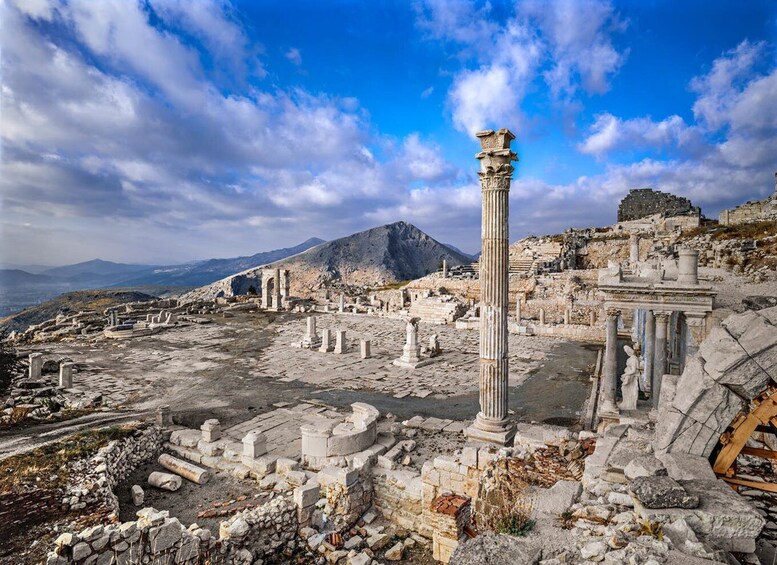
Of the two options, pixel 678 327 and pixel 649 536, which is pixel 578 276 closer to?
pixel 678 327

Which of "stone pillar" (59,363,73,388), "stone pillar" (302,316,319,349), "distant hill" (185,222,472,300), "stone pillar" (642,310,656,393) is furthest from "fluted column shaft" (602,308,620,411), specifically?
"distant hill" (185,222,472,300)

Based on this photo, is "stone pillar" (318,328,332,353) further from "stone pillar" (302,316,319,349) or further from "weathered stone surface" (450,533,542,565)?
"weathered stone surface" (450,533,542,565)

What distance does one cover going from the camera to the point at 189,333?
26.0m

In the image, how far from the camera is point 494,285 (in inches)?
339

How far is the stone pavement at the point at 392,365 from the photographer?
14966mm

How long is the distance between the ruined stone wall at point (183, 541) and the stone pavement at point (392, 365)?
24.1 ft

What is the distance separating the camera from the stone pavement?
14966 mm

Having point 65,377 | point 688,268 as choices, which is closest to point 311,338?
point 65,377

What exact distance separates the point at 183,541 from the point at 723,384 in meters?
7.01

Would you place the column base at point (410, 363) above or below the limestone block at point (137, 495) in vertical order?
above

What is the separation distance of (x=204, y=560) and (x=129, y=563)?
95cm

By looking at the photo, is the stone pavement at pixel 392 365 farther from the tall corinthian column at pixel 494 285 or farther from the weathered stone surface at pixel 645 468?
the weathered stone surface at pixel 645 468

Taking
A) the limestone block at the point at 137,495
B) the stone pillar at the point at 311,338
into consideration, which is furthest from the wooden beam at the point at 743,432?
the stone pillar at the point at 311,338

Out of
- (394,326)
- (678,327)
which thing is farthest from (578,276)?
(678,327)
